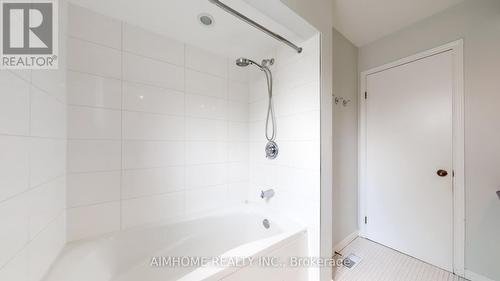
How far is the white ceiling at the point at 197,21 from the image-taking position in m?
1.13

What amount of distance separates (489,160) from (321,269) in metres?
1.58

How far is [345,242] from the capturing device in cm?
194

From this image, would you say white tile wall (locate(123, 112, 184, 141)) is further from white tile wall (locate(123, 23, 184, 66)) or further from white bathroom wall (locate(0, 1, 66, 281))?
white tile wall (locate(123, 23, 184, 66))

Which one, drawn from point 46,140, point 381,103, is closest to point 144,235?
point 46,140

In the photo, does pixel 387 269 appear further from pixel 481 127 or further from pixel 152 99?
pixel 152 99

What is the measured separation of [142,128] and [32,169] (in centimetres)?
62

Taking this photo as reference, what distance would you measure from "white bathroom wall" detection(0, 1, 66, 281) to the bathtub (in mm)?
164

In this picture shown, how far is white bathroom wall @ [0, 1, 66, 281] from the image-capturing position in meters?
0.58

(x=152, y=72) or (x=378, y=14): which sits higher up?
(x=378, y=14)

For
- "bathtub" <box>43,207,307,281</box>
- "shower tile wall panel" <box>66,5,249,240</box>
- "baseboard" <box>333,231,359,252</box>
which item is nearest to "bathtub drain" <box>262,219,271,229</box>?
"bathtub" <box>43,207,307,281</box>

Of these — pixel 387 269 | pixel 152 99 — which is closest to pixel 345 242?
pixel 387 269

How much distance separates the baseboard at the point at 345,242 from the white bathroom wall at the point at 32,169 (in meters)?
2.27

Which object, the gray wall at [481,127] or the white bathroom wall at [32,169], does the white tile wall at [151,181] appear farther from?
the gray wall at [481,127]

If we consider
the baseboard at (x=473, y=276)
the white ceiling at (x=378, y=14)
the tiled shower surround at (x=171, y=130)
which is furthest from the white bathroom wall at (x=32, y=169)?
the baseboard at (x=473, y=276)
